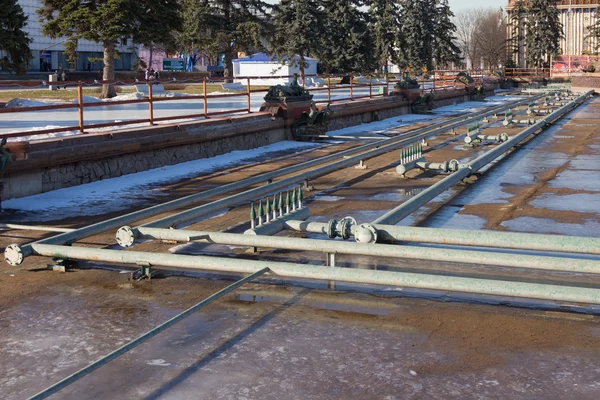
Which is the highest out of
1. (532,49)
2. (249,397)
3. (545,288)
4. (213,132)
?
(532,49)

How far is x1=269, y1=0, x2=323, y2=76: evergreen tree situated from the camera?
50.2 meters

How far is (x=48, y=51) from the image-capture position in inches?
3474

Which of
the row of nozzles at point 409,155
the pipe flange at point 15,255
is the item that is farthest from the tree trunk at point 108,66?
the pipe flange at point 15,255

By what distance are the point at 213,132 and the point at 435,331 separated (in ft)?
41.0

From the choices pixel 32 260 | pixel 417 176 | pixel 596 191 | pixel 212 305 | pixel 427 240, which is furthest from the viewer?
pixel 417 176

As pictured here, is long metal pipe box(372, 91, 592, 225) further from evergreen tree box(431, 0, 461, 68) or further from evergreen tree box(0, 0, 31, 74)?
evergreen tree box(431, 0, 461, 68)

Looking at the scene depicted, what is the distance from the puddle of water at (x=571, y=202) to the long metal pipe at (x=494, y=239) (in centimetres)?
377

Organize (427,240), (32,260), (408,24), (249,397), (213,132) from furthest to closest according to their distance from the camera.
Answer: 1. (408,24)
2. (213,132)
3. (32,260)
4. (427,240)
5. (249,397)

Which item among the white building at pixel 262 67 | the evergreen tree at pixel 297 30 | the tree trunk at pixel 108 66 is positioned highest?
the evergreen tree at pixel 297 30

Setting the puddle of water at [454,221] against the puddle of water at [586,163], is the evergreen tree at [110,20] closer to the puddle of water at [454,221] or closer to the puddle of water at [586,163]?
the puddle of water at [586,163]

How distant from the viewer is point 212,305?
6.48 meters

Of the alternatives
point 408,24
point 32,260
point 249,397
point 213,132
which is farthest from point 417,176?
point 408,24

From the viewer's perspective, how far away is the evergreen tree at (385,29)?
207 feet

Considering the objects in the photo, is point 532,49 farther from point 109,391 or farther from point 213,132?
point 109,391
